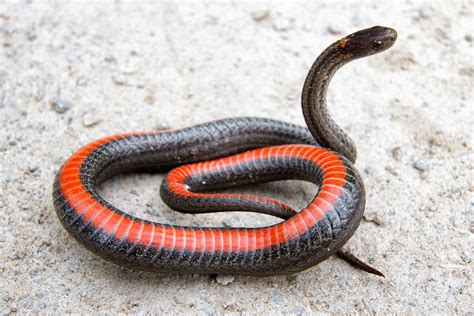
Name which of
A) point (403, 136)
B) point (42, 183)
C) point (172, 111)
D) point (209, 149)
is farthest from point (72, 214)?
point (403, 136)

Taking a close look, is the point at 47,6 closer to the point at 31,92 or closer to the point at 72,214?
the point at 31,92

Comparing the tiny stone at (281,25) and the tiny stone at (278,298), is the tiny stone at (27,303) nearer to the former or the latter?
the tiny stone at (278,298)

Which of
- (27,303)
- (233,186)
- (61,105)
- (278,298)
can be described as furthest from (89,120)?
(278,298)

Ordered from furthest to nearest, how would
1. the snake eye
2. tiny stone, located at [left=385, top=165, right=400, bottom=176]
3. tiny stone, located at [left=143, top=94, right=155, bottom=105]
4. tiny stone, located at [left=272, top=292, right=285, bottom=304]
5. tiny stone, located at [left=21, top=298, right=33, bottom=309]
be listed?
tiny stone, located at [left=143, top=94, right=155, bottom=105] → tiny stone, located at [left=385, top=165, right=400, bottom=176] → the snake eye → tiny stone, located at [left=272, top=292, right=285, bottom=304] → tiny stone, located at [left=21, top=298, right=33, bottom=309]

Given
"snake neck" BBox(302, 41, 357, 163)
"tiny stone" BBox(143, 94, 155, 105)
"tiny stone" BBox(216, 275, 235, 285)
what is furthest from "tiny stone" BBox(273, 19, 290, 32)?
"tiny stone" BBox(216, 275, 235, 285)

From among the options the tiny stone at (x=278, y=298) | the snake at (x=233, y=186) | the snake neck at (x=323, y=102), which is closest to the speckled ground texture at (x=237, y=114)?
the tiny stone at (x=278, y=298)

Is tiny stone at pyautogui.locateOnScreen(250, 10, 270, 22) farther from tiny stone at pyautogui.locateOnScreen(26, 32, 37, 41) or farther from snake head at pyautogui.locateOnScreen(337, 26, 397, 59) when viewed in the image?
snake head at pyautogui.locateOnScreen(337, 26, 397, 59)

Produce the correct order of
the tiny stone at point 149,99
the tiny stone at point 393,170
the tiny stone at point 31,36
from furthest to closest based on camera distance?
the tiny stone at point 31,36 < the tiny stone at point 149,99 < the tiny stone at point 393,170
